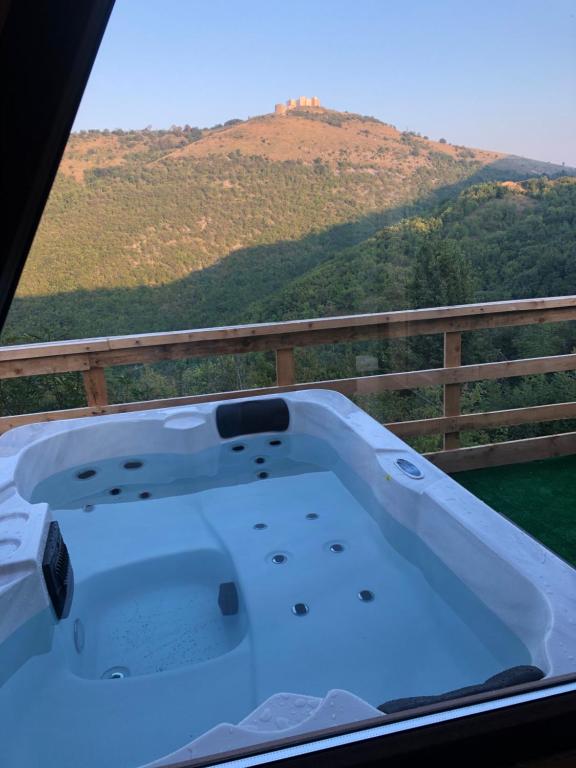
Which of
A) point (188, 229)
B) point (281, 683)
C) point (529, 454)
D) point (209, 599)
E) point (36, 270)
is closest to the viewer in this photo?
point (36, 270)

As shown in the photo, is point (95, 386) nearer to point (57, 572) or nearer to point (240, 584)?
point (57, 572)

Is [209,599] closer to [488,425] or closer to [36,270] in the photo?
[36,270]

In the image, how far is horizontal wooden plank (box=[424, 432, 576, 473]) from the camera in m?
2.95

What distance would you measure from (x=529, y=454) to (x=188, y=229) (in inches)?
91.3

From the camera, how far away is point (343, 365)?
311 cm

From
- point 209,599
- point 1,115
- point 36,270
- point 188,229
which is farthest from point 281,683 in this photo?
point 1,115

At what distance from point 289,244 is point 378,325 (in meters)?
1.21

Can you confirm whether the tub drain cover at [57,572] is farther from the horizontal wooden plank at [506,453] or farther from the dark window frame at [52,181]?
the horizontal wooden plank at [506,453]

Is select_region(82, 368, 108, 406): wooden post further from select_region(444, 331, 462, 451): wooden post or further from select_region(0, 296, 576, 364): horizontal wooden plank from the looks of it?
select_region(444, 331, 462, 451): wooden post

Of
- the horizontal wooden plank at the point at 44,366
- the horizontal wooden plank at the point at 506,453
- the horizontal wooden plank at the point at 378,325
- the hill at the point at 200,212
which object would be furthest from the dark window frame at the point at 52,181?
the horizontal wooden plank at the point at 506,453

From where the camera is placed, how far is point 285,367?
120 inches

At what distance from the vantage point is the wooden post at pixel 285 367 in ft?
9.86

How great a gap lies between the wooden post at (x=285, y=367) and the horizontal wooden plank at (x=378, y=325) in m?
0.06

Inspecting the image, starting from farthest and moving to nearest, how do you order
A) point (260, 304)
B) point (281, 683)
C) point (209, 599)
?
1. point (260, 304)
2. point (209, 599)
3. point (281, 683)
